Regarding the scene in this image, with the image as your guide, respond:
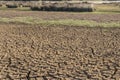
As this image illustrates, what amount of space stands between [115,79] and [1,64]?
362 cm

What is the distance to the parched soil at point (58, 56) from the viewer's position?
871 centimetres

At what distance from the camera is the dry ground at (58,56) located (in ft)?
28.6

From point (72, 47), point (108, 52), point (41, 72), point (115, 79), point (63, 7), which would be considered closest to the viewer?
point (115, 79)

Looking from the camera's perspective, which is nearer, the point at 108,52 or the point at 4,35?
the point at 108,52

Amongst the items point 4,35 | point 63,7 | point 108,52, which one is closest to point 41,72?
point 108,52

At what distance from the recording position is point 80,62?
10031mm

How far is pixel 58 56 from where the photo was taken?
35.8 feet

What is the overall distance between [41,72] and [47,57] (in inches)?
70.6

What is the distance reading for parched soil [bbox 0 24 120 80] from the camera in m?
8.71

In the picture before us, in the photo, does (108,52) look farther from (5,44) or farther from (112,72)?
(5,44)

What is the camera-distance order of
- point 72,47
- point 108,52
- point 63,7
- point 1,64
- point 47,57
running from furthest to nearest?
point 63,7 < point 72,47 < point 108,52 < point 47,57 < point 1,64

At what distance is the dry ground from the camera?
343 inches

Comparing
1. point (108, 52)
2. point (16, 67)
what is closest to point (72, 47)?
point (108, 52)

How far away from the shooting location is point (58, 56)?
1091cm
